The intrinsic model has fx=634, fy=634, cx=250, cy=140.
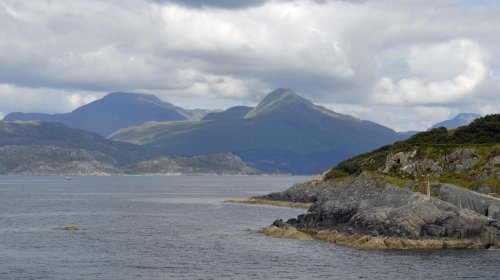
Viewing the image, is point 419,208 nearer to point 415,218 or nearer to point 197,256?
point 415,218

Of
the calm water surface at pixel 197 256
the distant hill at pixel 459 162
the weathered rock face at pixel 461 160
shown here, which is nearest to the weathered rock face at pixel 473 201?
the calm water surface at pixel 197 256

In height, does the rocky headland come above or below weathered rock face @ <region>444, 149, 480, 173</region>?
below

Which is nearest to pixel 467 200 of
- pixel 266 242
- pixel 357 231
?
pixel 357 231

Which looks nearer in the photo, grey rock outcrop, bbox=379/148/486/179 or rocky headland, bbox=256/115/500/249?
rocky headland, bbox=256/115/500/249

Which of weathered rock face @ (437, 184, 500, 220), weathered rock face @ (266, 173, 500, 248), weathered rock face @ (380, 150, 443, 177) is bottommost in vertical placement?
weathered rock face @ (266, 173, 500, 248)

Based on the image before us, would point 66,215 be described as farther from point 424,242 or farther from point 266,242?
point 424,242

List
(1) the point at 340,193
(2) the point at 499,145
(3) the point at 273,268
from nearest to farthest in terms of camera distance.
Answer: (3) the point at 273,268, (2) the point at 499,145, (1) the point at 340,193

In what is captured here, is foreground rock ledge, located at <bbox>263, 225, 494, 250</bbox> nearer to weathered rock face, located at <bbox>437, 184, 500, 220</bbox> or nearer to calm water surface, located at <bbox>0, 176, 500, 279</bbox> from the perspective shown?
calm water surface, located at <bbox>0, 176, 500, 279</bbox>

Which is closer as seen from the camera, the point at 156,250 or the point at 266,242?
the point at 156,250

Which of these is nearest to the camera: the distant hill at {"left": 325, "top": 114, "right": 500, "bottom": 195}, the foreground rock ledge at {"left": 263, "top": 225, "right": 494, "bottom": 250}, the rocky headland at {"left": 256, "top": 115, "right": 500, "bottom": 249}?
the foreground rock ledge at {"left": 263, "top": 225, "right": 494, "bottom": 250}

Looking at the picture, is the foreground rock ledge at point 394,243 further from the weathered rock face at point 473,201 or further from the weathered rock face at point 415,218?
the weathered rock face at point 473,201

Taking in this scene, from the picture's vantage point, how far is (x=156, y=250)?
4021 inches

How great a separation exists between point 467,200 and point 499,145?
39282mm

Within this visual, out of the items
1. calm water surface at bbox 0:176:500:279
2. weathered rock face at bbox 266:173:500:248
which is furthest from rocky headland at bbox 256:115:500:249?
calm water surface at bbox 0:176:500:279
